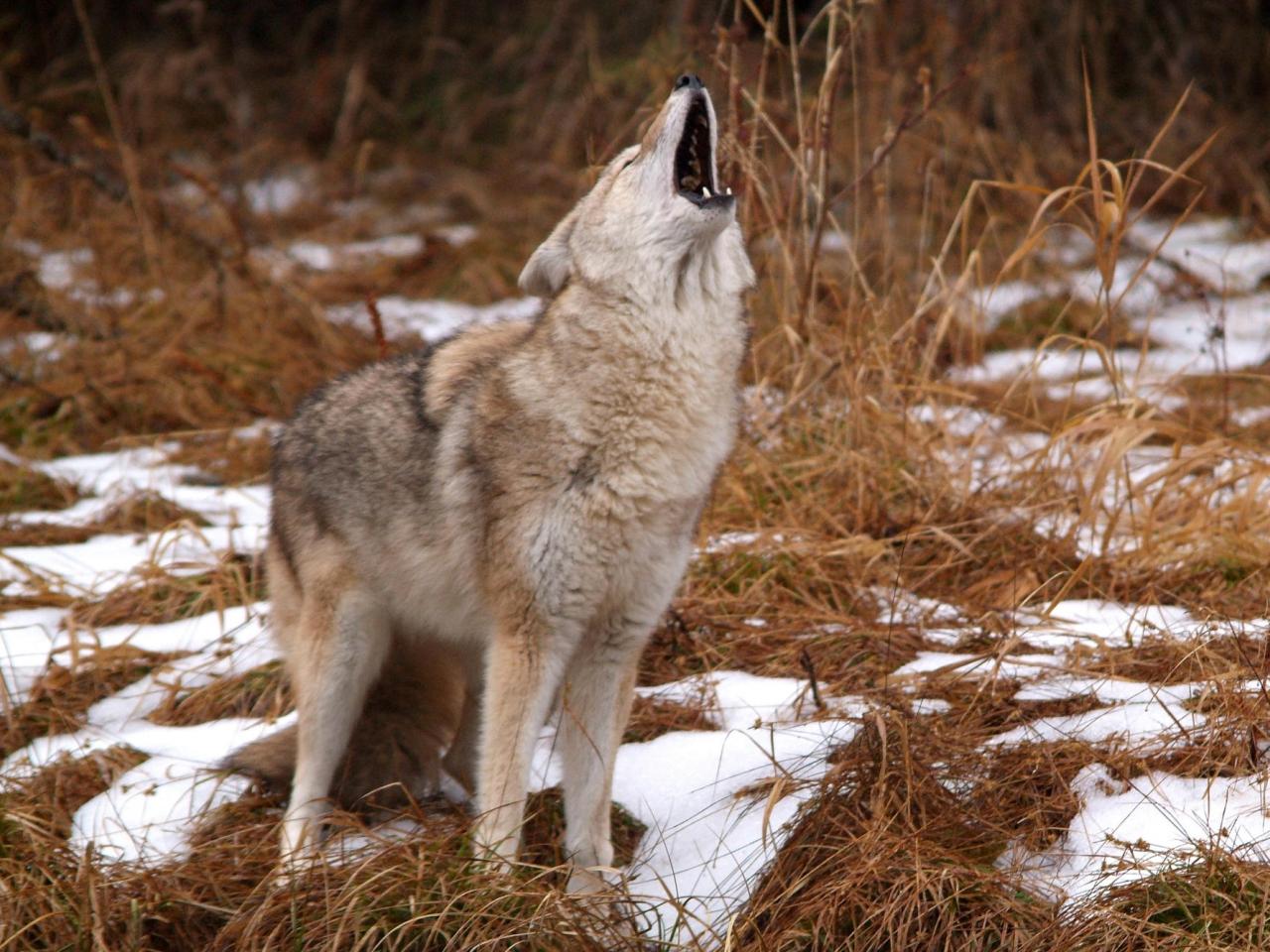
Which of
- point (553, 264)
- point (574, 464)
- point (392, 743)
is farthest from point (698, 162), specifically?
point (392, 743)

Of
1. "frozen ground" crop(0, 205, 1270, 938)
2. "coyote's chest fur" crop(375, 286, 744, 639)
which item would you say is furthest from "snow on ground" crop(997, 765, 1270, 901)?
"coyote's chest fur" crop(375, 286, 744, 639)

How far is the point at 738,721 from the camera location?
3.96 meters

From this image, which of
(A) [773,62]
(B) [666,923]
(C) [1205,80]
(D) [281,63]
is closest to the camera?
(B) [666,923]

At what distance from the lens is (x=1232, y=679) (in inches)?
138

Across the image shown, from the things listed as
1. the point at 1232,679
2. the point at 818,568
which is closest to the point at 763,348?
the point at 818,568

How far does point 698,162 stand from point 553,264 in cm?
47

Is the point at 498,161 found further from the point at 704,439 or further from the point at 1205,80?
the point at 704,439

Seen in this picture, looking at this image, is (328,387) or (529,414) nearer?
(529,414)

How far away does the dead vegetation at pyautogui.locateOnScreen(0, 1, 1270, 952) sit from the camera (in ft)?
10.2

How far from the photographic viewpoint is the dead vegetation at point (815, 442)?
10.2 ft

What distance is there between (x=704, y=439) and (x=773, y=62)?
521cm

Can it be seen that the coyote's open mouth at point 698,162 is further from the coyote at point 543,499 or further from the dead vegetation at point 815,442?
the dead vegetation at point 815,442

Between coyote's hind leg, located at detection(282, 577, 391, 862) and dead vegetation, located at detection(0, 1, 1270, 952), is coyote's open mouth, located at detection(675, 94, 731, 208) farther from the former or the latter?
coyote's hind leg, located at detection(282, 577, 391, 862)

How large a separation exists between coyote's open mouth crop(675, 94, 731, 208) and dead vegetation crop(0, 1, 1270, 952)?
1192mm
